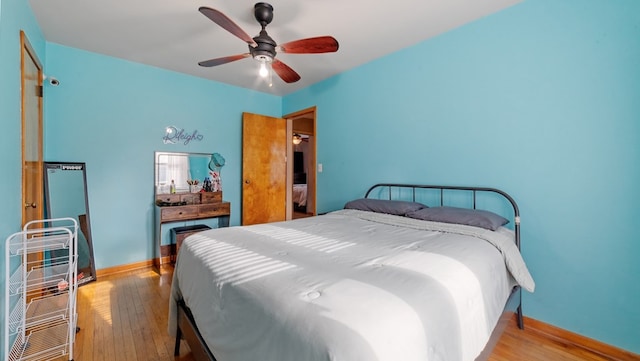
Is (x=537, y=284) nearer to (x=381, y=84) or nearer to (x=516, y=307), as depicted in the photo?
(x=516, y=307)

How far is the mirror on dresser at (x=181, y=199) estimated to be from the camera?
3340 millimetres

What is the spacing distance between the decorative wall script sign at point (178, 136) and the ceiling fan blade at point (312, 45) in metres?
2.23

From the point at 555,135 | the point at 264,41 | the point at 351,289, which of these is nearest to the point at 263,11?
the point at 264,41

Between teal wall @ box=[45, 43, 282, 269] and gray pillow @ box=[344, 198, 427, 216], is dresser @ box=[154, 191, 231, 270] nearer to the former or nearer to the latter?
teal wall @ box=[45, 43, 282, 269]

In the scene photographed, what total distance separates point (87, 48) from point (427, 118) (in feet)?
12.3

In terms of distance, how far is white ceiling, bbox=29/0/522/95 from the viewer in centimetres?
216

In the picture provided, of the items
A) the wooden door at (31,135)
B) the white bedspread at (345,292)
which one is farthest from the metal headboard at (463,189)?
the wooden door at (31,135)

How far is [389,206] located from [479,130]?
40.5 inches

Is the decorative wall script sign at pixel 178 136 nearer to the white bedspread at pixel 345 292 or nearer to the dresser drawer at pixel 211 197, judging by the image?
the dresser drawer at pixel 211 197

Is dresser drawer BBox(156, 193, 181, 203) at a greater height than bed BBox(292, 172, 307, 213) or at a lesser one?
greater

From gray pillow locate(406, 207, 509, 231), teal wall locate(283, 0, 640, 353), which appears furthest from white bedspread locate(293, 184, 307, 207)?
gray pillow locate(406, 207, 509, 231)

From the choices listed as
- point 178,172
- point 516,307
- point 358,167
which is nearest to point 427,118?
point 358,167

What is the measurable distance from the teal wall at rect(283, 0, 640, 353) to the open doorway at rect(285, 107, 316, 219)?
184 centimetres

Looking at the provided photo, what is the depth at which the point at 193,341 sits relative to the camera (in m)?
1.44
